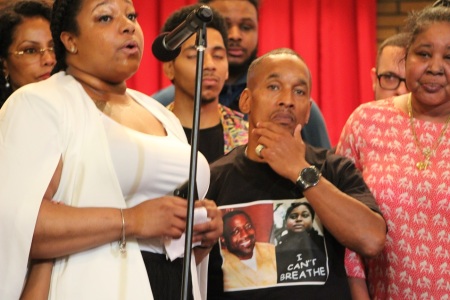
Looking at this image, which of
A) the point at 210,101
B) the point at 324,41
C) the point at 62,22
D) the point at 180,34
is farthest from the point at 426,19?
the point at 324,41

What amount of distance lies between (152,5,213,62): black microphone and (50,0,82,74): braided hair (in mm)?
317

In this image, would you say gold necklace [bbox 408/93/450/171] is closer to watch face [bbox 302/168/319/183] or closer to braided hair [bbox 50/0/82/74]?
watch face [bbox 302/168/319/183]

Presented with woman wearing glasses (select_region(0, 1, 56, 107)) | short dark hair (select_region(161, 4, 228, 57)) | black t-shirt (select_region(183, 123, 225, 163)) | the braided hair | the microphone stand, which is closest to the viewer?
the microphone stand

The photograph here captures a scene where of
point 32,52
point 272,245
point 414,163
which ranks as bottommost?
point 272,245

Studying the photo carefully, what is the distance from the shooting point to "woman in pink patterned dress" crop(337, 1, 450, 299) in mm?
3115

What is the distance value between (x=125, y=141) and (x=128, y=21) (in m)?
0.41

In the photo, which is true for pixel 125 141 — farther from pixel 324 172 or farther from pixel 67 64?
pixel 324 172

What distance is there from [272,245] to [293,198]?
0.18 meters

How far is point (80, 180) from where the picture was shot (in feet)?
8.20

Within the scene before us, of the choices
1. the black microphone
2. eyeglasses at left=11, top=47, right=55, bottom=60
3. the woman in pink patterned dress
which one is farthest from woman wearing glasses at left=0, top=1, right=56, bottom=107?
the woman in pink patterned dress

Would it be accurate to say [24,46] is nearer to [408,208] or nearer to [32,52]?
[32,52]

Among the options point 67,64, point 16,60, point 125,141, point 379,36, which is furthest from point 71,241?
point 379,36

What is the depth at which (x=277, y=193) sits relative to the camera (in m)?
3.09

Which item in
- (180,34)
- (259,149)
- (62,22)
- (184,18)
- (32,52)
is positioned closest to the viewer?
(180,34)
